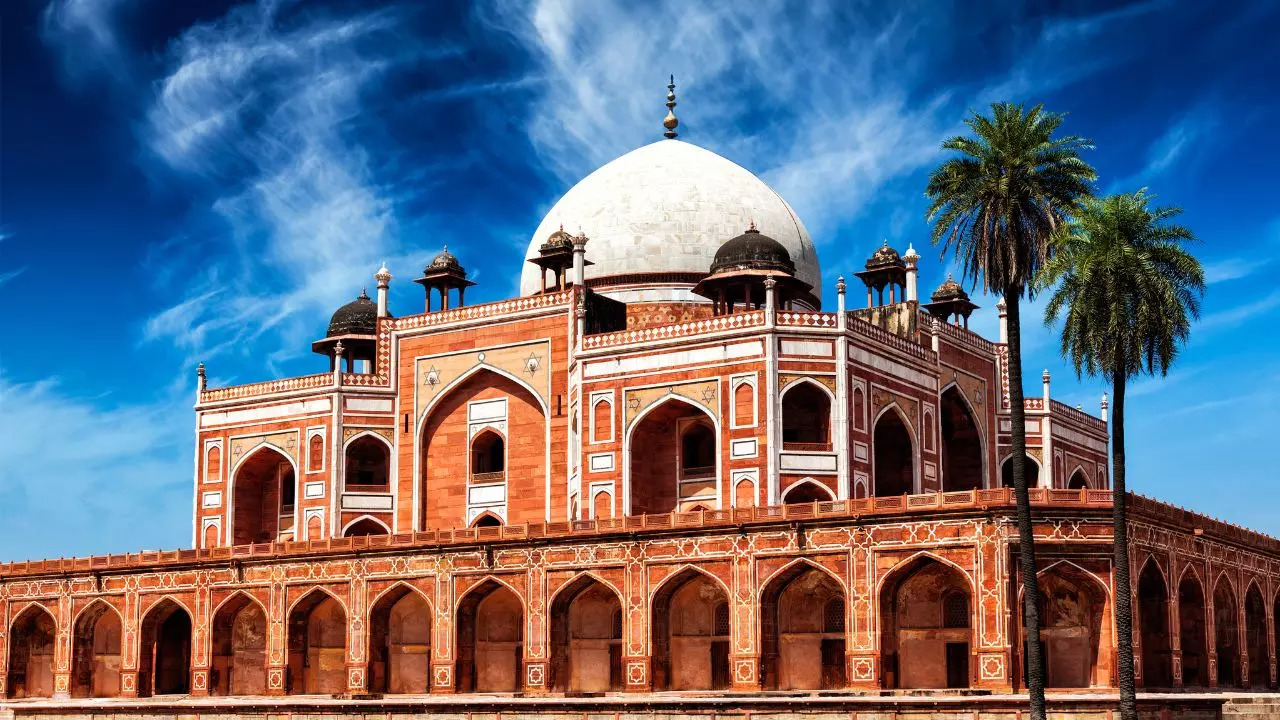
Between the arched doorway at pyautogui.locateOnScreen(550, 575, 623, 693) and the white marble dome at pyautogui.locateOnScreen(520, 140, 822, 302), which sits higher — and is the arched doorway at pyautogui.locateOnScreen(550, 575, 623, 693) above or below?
below

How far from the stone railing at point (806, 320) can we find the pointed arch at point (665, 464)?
3.11 metres

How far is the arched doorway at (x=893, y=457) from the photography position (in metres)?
46.2

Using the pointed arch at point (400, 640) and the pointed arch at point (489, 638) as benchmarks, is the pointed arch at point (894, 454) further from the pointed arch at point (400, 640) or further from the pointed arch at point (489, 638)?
the pointed arch at point (400, 640)

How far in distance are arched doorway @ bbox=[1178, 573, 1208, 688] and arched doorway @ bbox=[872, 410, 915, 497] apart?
8.48m

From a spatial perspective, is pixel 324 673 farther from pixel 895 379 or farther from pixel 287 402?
pixel 895 379

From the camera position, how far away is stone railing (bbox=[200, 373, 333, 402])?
5122 cm

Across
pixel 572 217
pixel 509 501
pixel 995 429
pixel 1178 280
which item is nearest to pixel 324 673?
pixel 509 501

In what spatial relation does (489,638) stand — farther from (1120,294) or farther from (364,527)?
(1120,294)

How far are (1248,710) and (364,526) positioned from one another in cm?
2612

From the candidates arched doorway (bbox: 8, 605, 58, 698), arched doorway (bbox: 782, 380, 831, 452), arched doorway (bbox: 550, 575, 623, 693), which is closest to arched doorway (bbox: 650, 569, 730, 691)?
arched doorway (bbox: 550, 575, 623, 693)

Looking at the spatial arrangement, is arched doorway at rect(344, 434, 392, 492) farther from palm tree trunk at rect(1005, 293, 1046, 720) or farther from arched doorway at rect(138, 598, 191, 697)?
palm tree trunk at rect(1005, 293, 1046, 720)

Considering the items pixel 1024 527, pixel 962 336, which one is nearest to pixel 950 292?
pixel 962 336

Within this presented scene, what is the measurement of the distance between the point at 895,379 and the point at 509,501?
1120 cm

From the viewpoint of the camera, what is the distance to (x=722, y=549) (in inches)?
1503
